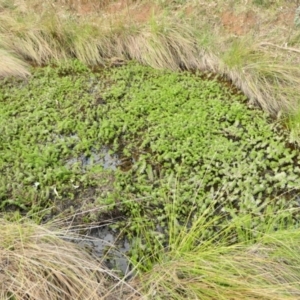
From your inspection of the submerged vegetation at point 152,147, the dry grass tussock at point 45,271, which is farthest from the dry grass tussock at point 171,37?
the dry grass tussock at point 45,271

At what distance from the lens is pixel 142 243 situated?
2.76 meters

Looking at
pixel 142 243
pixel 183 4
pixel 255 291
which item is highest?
pixel 183 4

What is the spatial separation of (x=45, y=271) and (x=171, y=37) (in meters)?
3.81

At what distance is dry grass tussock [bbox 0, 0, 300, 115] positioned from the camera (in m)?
4.64

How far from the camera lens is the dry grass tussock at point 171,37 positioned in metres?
4.64

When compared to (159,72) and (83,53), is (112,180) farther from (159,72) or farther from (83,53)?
(83,53)

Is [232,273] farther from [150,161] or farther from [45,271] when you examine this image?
[150,161]

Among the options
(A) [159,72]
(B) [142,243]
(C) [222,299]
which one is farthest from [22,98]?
(C) [222,299]

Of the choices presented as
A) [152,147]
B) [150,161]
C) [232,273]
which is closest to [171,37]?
[152,147]

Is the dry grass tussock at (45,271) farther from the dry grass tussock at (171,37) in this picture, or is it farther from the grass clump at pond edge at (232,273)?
the dry grass tussock at (171,37)

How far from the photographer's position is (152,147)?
3631 mm

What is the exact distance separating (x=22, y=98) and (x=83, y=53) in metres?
1.27

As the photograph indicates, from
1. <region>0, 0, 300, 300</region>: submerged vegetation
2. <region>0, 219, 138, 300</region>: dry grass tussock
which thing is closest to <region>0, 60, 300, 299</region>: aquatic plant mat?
<region>0, 0, 300, 300</region>: submerged vegetation

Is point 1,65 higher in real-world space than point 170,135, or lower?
higher
